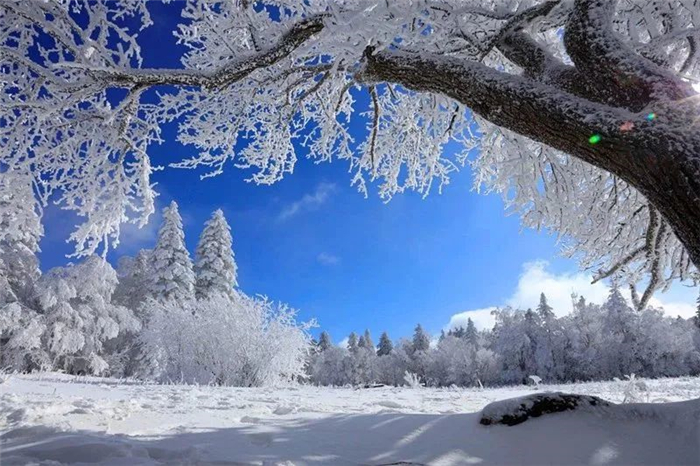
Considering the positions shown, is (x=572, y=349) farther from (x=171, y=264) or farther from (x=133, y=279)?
(x=133, y=279)

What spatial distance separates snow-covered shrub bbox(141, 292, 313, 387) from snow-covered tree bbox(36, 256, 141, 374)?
20.0 ft

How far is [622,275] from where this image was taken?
686 cm

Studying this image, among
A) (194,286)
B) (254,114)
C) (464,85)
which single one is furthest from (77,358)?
(464,85)

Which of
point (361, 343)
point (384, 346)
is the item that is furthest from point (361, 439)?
point (361, 343)

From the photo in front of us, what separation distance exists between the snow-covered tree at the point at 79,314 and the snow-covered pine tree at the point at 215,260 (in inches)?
243

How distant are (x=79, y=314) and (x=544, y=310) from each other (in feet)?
158

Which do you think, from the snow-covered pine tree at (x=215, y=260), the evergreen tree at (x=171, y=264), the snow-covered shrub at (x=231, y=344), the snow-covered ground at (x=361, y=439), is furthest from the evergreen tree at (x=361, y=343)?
the snow-covered ground at (x=361, y=439)

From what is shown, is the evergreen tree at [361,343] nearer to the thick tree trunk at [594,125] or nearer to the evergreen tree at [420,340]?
the evergreen tree at [420,340]

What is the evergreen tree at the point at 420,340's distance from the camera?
217ft

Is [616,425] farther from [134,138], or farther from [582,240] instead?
[134,138]

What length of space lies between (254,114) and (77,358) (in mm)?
21077

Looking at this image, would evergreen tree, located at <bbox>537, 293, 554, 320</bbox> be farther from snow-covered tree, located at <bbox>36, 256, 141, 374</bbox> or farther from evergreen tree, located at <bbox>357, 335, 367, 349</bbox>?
snow-covered tree, located at <bbox>36, 256, 141, 374</bbox>

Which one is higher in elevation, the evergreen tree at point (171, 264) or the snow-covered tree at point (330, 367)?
the evergreen tree at point (171, 264)

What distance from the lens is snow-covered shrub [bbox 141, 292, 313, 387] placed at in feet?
42.1
